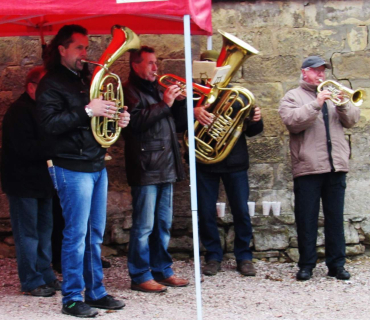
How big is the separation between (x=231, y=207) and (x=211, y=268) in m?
0.56

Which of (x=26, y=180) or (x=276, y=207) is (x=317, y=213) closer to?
(x=276, y=207)

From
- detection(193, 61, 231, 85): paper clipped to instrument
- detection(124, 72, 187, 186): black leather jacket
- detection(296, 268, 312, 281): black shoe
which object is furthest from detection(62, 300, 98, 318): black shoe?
detection(193, 61, 231, 85): paper clipped to instrument

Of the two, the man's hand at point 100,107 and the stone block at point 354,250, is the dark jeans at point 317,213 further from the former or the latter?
the man's hand at point 100,107

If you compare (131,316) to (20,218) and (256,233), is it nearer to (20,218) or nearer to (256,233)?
(20,218)

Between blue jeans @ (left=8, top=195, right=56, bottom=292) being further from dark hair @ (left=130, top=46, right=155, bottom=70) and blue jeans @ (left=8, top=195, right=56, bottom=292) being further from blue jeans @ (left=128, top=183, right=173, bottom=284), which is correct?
dark hair @ (left=130, top=46, right=155, bottom=70)

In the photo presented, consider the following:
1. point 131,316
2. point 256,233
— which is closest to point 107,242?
point 256,233

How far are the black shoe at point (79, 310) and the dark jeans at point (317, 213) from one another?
1951 mm

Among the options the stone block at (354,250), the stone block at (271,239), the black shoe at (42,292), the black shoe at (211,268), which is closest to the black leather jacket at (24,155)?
the black shoe at (42,292)

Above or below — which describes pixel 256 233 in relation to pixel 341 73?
below

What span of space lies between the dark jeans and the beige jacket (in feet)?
0.34

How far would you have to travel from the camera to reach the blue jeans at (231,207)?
574 centimetres

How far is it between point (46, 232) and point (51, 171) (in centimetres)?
96

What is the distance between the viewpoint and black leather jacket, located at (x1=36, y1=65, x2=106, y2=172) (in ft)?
14.3

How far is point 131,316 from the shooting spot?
461 centimetres
